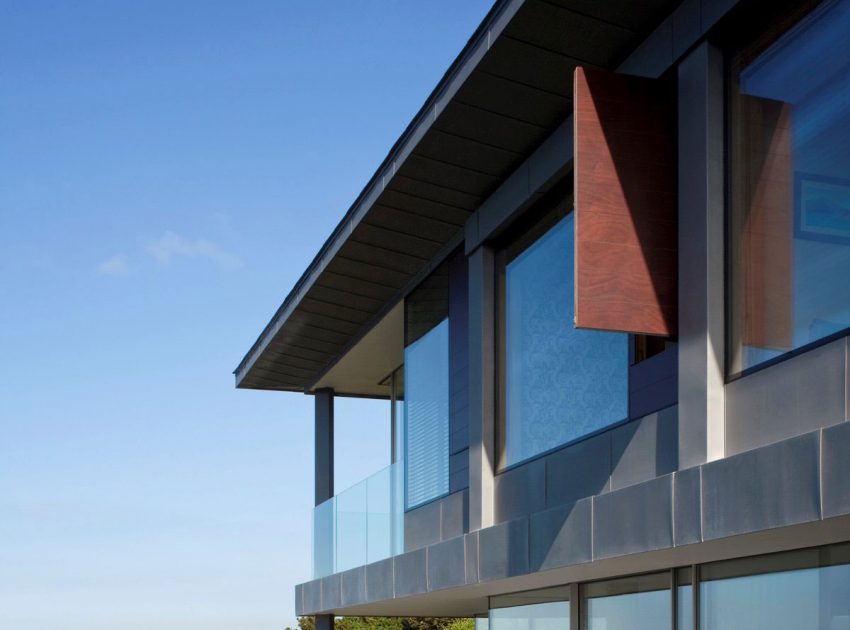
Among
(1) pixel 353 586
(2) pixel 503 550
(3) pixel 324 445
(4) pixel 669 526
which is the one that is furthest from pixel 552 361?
(3) pixel 324 445

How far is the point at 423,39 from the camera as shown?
95.6 feet

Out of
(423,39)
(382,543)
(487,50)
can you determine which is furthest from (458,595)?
(423,39)

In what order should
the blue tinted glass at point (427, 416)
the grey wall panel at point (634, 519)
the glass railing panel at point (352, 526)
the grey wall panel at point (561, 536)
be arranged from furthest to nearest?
the glass railing panel at point (352, 526)
the blue tinted glass at point (427, 416)
the grey wall panel at point (561, 536)
the grey wall panel at point (634, 519)

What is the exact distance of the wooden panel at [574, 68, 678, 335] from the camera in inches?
410

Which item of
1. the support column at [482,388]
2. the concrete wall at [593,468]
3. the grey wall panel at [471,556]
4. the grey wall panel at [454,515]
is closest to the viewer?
the concrete wall at [593,468]

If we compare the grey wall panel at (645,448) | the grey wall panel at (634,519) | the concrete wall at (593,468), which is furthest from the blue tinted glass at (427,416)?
the grey wall panel at (634,519)

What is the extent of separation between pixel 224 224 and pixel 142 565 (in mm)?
26942

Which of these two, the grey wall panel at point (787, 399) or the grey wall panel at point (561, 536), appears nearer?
the grey wall panel at point (787, 399)

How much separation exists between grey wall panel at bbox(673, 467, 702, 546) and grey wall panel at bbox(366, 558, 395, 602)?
7.30m

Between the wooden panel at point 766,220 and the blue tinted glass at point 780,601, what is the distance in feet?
4.79

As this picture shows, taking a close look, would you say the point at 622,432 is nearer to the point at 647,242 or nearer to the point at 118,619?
the point at 647,242

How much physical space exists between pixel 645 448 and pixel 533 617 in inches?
154

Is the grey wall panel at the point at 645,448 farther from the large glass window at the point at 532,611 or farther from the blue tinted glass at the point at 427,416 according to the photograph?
the blue tinted glass at the point at 427,416

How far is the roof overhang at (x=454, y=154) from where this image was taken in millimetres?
11305
